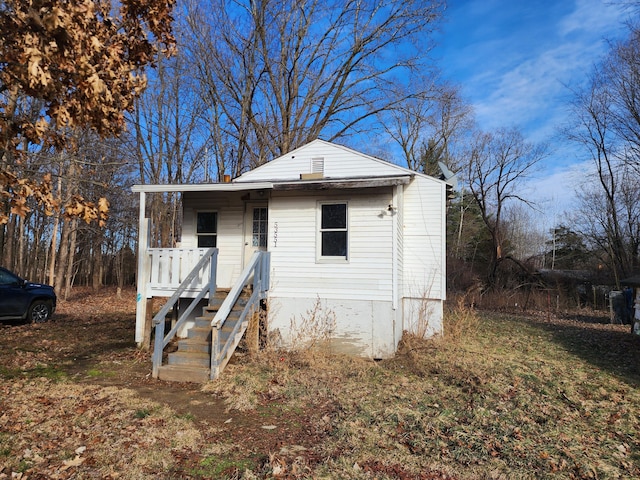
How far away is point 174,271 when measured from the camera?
30.3 feet

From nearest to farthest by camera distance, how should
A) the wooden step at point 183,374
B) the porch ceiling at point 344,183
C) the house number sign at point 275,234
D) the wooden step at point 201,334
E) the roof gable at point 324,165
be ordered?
the wooden step at point 183,374 < the wooden step at point 201,334 < the porch ceiling at point 344,183 < the house number sign at point 275,234 < the roof gable at point 324,165

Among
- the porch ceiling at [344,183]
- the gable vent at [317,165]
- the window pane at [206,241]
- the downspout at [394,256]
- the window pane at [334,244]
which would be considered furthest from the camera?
the gable vent at [317,165]

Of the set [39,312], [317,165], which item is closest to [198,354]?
[317,165]

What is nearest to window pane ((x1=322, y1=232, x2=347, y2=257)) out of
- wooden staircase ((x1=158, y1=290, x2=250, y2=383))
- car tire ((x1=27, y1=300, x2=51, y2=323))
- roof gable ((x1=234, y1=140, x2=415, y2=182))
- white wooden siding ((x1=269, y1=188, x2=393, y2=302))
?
white wooden siding ((x1=269, y1=188, x2=393, y2=302))

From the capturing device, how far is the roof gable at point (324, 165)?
11047mm

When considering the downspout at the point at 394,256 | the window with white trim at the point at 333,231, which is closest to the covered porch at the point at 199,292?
the window with white trim at the point at 333,231

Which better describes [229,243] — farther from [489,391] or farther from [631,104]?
[631,104]

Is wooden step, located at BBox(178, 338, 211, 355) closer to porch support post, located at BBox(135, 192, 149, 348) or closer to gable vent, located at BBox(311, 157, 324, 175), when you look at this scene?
porch support post, located at BBox(135, 192, 149, 348)

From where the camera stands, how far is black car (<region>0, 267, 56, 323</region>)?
11242mm

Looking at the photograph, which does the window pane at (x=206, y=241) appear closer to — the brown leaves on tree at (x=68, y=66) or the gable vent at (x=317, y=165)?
the gable vent at (x=317, y=165)

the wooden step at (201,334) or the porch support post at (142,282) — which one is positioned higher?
the porch support post at (142,282)

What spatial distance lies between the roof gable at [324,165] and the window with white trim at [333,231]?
1755 mm

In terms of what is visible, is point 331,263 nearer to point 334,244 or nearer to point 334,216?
point 334,244

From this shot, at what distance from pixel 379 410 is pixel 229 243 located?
6224 mm
